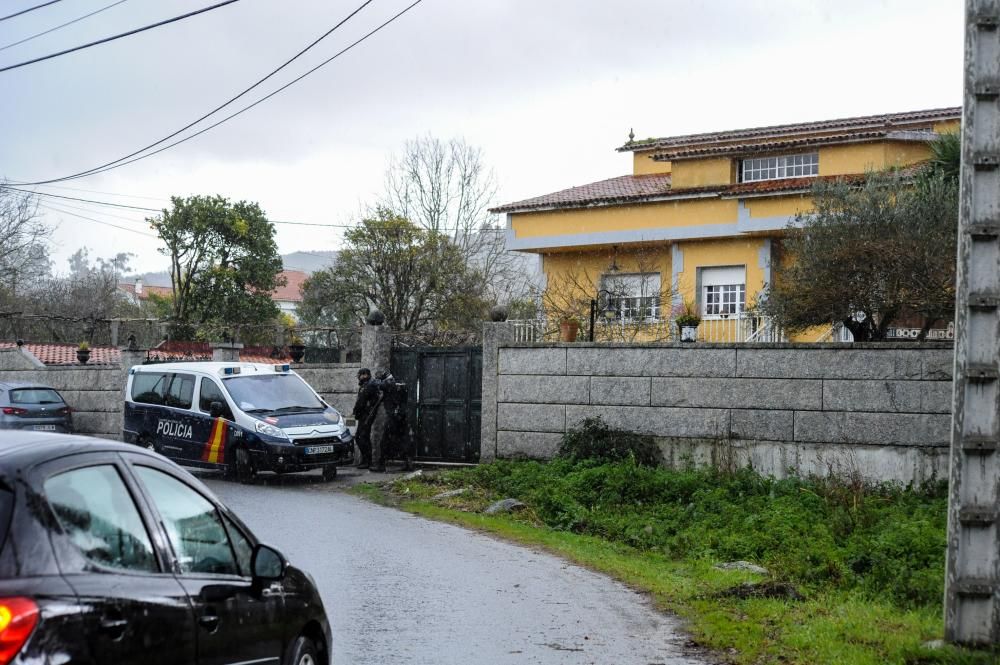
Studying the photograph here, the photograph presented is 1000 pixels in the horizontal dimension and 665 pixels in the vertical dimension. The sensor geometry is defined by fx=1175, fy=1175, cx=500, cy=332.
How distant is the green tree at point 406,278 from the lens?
40094 millimetres

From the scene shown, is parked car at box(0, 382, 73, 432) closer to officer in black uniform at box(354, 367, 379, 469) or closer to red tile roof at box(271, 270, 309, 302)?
officer in black uniform at box(354, 367, 379, 469)

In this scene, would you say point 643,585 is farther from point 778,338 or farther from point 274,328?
point 274,328

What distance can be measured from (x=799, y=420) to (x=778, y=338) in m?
1.77

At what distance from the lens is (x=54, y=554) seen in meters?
3.84

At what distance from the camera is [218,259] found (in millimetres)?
51250

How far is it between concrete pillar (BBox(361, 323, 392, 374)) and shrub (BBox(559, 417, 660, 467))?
4737 mm

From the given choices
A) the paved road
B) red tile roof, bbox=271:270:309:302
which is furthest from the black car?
red tile roof, bbox=271:270:309:302

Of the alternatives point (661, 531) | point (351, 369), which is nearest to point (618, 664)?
point (661, 531)

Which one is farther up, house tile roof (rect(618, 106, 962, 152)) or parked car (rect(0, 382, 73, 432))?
house tile roof (rect(618, 106, 962, 152))

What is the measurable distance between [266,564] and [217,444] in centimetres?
1507

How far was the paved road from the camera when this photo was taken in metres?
8.27

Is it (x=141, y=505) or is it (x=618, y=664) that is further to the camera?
(x=618, y=664)

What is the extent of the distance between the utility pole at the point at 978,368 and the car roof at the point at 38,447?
5.46 m

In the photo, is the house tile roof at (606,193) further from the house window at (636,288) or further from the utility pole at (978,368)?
the utility pole at (978,368)
